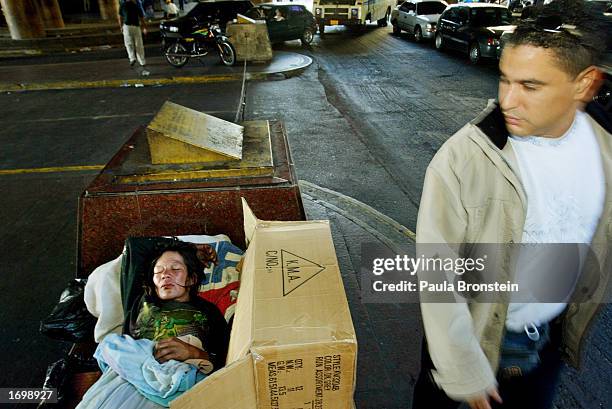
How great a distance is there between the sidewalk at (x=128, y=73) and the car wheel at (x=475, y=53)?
4.62 metres

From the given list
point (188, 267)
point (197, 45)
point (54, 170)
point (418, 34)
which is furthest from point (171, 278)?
point (418, 34)

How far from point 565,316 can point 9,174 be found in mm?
6635

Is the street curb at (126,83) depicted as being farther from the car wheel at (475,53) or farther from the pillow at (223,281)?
the pillow at (223,281)

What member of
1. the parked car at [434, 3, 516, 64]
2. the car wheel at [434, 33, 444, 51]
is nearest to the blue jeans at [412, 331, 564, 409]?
the parked car at [434, 3, 516, 64]

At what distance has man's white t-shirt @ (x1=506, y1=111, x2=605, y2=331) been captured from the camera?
1458mm

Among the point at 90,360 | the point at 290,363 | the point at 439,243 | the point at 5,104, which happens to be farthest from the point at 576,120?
the point at 5,104

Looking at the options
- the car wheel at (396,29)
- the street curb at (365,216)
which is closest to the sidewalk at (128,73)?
the car wheel at (396,29)

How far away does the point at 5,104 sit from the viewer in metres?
9.34

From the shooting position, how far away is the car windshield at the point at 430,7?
1564 cm

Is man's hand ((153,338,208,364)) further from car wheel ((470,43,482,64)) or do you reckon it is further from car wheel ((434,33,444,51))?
car wheel ((434,33,444,51))

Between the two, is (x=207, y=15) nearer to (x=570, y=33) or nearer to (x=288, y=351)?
(x=570, y=33)

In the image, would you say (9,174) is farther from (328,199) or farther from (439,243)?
(439,243)

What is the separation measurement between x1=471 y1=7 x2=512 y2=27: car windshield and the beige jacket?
41.0ft

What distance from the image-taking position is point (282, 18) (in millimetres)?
14492
